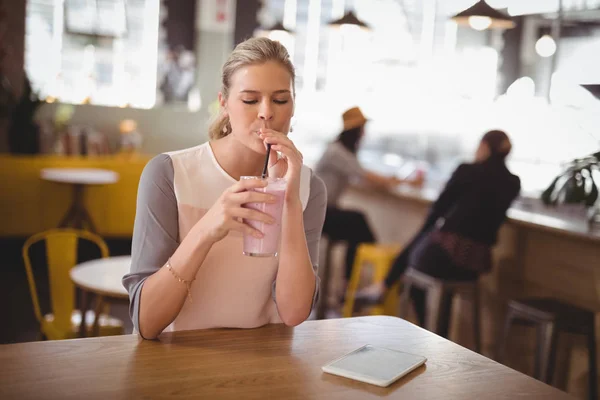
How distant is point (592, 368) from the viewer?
11.1ft

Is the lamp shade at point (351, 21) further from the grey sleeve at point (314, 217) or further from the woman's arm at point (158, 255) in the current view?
the woman's arm at point (158, 255)

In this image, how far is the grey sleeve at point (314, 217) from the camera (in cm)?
192

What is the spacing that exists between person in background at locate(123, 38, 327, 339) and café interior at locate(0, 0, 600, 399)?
62 millimetres

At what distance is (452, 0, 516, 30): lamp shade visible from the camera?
13.9 feet

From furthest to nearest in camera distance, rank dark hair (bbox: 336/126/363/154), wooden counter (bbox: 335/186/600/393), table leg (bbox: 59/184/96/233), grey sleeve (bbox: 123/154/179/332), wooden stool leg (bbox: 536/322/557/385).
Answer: table leg (bbox: 59/184/96/233)
dark hair (bbox: 336/126/363/154)
wooden counter (bbox: 335/186/600/393)
wooden stool leg (bbox: 536/322/557/385)
grey sleeve (bbox: 123/154/179/332)

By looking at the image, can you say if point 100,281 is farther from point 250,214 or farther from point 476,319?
point 476,319

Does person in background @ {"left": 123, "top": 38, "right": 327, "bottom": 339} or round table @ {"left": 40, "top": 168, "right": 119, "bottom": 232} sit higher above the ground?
person in background @ {"left": 123, "top": 38, "right": 327, "bottom": 339}

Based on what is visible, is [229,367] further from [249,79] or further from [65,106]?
[65,106]

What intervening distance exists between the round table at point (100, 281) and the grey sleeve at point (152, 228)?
135 centimetres

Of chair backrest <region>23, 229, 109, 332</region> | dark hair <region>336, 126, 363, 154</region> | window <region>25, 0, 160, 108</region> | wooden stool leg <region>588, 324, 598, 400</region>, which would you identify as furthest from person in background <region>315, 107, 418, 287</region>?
window <region>25, 0, 160, 108</region>

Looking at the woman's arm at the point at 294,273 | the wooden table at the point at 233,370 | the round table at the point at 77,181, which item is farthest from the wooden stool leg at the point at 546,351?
the round table at the point at 77,181

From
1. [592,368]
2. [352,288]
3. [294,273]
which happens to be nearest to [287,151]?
[294,273]

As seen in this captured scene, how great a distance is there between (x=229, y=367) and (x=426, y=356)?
0.48m

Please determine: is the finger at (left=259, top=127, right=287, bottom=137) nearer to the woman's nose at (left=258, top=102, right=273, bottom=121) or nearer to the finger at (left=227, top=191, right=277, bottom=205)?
the woman's nose at (left=258, top=102, right=273, bottom=121)
